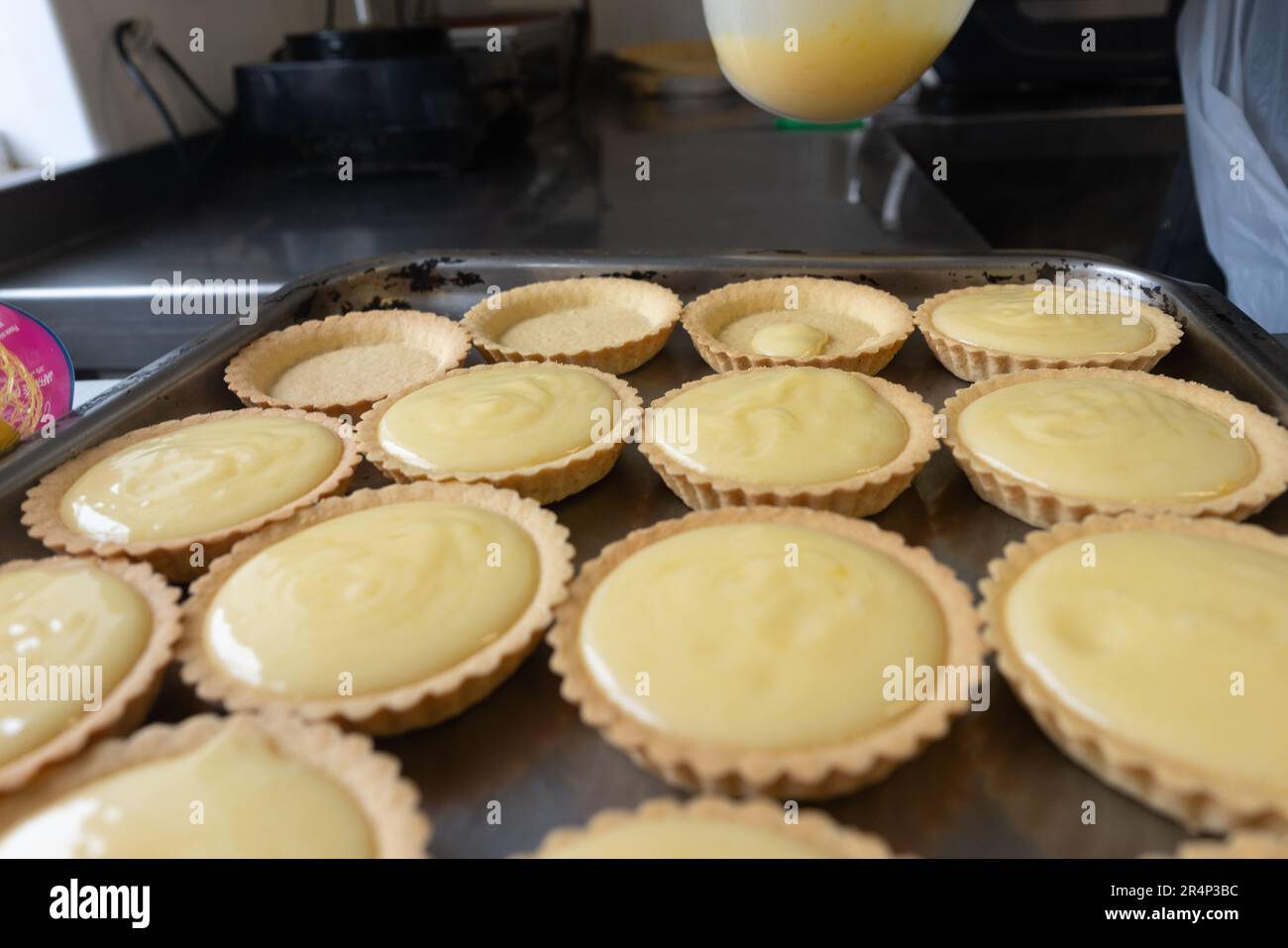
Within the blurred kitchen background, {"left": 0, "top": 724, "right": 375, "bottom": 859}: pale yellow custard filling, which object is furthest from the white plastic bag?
{"left": 0, "top": 724, "right": 375, "bottom": 859}: pale yellow custard filling

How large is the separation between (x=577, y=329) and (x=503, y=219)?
90 centimetres

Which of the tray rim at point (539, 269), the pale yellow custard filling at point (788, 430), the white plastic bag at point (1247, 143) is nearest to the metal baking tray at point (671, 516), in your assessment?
the tray rim at point (539, 269)

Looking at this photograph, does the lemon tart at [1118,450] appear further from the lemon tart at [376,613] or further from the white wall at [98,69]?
the white wall at [98,69]

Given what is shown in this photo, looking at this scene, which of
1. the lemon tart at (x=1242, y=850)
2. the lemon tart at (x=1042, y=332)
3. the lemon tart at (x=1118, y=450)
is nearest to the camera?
the lemon tart at (x=1242, y=850)

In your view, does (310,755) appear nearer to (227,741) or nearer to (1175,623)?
(227,741)

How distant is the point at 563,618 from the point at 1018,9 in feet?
9.62

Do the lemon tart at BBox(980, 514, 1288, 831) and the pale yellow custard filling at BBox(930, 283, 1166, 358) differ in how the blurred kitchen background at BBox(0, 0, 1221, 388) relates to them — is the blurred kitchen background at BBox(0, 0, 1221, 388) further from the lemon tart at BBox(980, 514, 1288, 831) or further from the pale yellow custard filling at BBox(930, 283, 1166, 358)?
the lemon tart at BBox(980, 514, 1288, 831)

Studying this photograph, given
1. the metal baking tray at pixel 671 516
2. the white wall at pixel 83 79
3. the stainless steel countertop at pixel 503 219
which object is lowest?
the metal baking tray at pixel 671 516

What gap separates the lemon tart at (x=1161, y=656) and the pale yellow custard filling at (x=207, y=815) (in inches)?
29.3

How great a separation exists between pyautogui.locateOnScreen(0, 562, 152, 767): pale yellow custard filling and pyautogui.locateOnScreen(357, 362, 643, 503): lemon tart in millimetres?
461

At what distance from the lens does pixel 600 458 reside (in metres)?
1.45

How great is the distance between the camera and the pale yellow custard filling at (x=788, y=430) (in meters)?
1.36

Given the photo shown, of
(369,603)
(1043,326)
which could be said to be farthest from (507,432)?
(1043,326)

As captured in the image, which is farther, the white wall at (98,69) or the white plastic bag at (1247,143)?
the white wall at (98,69)
